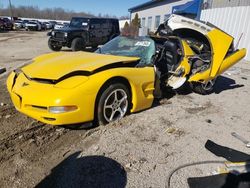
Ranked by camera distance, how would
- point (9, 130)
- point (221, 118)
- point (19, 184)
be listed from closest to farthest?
point (19, 184), point (9, 130), point (221, 118)

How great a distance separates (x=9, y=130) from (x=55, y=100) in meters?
1.08

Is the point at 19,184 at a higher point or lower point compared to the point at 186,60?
lower

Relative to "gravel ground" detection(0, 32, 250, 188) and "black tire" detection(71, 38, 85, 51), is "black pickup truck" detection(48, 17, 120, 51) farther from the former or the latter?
"gravel ground" detection(0, 32, 250, 188)

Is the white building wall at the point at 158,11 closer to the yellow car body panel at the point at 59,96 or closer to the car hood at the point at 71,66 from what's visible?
the car hood at the point at 71,66

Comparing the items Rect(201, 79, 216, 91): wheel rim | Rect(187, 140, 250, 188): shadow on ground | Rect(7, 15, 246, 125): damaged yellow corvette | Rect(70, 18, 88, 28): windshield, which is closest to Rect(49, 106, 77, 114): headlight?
Rect(7, 15, 246, 125): damaged yellow corvette

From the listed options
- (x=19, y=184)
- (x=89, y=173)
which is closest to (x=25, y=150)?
(x=19, y=184)

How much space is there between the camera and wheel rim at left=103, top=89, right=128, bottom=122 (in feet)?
12.5

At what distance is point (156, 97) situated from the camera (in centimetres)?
504

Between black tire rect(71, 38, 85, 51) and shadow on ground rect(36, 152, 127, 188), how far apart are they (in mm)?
11114

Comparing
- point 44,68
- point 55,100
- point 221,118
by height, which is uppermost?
point 44,68

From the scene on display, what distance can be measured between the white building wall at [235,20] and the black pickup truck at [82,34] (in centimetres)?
647

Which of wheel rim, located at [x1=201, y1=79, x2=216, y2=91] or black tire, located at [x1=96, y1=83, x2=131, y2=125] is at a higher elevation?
black tire, located at [x1=96, y1=83, x2=131, y2=125]

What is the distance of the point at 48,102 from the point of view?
3.22 metres

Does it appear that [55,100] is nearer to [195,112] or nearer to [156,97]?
[156,97]
